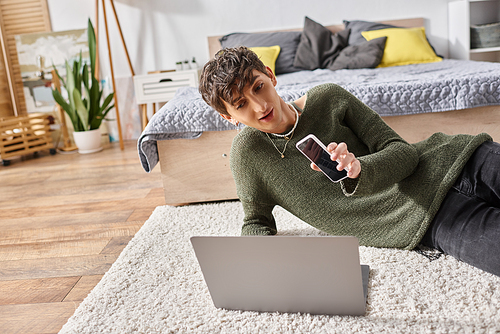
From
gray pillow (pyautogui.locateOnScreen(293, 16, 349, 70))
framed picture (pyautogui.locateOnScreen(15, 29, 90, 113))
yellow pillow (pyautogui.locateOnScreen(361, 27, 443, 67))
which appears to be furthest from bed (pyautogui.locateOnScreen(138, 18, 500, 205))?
framed picture (pyautogui.locateOnScreen(15, 29, 90, 113))

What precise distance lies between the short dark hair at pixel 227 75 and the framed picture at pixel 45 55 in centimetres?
325

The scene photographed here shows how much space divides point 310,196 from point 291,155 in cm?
13

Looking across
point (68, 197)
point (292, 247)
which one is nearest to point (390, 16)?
point (68, 197)

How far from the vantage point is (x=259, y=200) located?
4.12 ft

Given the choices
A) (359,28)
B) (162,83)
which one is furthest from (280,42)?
(162,83)

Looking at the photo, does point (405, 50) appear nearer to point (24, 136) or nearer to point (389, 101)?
point (389, 101)

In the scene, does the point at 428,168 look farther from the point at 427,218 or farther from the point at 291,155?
the point at 291,155

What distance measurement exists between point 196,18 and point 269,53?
1027mm

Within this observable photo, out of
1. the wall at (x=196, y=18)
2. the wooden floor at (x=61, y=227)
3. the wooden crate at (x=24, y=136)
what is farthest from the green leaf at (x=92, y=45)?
the wooden floor at (x=61, y=227)

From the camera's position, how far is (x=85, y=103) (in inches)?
141

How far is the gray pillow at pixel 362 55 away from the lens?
2.95 metres

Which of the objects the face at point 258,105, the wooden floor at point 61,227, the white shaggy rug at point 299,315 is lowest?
the wooden floor at point 61,227

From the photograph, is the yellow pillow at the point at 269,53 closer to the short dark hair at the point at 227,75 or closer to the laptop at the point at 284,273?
the short dark hair at the point at 227,75

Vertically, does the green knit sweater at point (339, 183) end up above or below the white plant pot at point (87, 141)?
above
